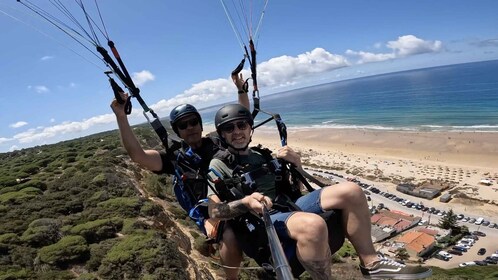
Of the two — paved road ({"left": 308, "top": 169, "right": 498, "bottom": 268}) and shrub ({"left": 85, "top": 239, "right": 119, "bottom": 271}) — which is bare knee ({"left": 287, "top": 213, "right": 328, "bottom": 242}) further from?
paved road ({"left": 308, "top": 169, "right": 498, "bottom": 268})

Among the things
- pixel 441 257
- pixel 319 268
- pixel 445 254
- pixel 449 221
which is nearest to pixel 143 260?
pixel 319 268

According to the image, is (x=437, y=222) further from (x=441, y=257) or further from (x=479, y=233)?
(x=441, y=257)

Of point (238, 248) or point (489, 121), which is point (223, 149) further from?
point (489, 121)

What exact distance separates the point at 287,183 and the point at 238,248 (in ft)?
2.86

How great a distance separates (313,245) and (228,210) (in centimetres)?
84

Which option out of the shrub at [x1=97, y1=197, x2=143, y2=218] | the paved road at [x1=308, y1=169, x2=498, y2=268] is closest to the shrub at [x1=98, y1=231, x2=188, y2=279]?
the shrub at [x1=97, y1=197, x2=143, y2=218]

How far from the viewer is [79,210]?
38.8ft

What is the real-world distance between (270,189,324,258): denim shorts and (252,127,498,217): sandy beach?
31836mm

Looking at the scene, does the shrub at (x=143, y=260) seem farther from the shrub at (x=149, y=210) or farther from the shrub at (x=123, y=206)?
the shrub at (x=149, y=210)

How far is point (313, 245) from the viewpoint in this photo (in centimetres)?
288

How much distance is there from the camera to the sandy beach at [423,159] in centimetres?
3212

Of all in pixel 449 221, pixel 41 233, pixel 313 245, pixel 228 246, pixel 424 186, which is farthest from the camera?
pixel 424 186

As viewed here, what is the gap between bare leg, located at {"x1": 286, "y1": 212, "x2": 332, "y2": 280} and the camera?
2.87 meters

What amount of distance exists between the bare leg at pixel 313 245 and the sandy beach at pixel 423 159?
32168 millimetres
